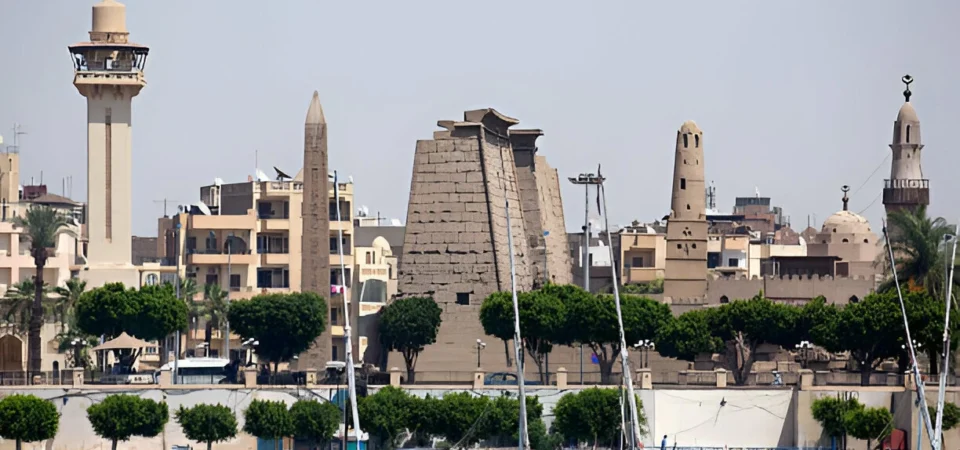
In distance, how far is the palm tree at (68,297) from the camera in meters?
86.4

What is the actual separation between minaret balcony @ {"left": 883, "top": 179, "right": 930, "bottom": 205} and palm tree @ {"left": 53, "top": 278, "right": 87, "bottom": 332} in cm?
3436

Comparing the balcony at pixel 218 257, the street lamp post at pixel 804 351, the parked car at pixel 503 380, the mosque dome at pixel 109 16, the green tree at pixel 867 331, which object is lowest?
the parked car at pixel 503 380

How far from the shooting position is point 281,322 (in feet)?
271

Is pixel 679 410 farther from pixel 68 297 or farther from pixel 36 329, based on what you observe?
pixel 68 297

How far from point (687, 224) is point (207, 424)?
33.4 meters

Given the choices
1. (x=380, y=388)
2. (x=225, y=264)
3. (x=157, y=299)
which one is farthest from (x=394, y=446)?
(x=225, y=264)

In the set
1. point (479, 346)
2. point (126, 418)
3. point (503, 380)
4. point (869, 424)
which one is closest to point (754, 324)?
point (479, 346)

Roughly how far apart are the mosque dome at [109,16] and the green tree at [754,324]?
26.7 metres

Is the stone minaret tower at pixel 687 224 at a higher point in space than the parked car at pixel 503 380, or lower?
higher

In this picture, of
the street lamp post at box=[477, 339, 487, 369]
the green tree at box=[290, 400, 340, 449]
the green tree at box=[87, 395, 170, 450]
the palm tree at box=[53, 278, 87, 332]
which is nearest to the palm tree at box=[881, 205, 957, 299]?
the street lamp post at box=[477, 339, 487, 369]

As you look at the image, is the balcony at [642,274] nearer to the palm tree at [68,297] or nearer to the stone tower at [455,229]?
the stone tower at [455,229]

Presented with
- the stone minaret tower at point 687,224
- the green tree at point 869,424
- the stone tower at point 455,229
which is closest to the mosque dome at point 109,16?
the stone tower at point 455,229

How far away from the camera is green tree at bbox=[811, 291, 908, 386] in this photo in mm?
76938

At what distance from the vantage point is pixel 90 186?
89688 mm
